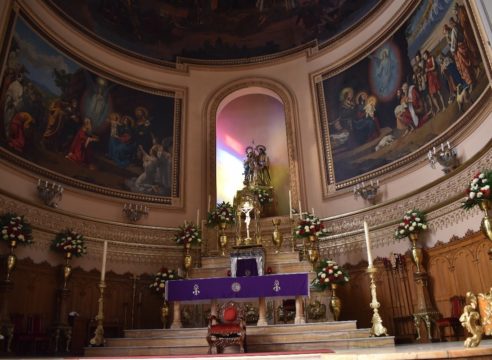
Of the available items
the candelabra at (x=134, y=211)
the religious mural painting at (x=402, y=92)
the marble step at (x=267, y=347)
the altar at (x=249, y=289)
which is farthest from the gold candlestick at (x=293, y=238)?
the candelabra at (x=134, y=211)

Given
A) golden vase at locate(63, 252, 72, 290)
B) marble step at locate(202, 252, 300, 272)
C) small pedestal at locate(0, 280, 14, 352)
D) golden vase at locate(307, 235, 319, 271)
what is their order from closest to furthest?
1. small pedestal at locate(0, 280, 14, 352)
2. golden vase at locate(63, 252, 72, 290)
3. golden vase at locate(307, 235, 319, 271)
4. marble step at locate(202, 252, 300, 272)

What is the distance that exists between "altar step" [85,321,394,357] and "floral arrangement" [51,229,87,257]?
321 cm

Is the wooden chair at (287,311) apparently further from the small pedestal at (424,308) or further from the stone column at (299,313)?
the small pedestal at (424,308)

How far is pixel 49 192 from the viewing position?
11.6 metres

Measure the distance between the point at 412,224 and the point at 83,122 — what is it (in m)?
10.1

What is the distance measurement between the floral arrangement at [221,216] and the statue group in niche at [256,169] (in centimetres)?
210

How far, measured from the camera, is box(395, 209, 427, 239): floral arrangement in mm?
10219

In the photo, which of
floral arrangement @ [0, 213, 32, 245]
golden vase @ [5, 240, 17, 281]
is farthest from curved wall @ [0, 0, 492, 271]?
golden vase @ [5, 240, 17, 281]

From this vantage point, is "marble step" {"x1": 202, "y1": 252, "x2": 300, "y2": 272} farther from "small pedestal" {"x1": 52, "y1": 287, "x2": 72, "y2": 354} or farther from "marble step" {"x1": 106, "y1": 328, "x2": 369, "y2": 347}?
"small pedestal" {"x1": 52, "y1": 287, "x2": 72, "y2": 354}

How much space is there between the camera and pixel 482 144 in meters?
9.28

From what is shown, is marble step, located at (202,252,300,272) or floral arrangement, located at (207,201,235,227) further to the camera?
floral arrangement, located at (207,201,235,227)

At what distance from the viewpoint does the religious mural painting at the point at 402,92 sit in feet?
33.5

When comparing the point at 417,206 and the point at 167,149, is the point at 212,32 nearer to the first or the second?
the point at 167,149

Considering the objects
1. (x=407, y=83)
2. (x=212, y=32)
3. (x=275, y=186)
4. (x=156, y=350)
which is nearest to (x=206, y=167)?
(x=275, y=186)
